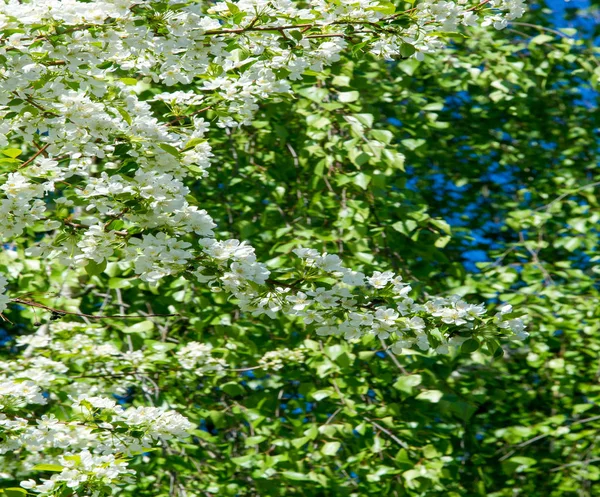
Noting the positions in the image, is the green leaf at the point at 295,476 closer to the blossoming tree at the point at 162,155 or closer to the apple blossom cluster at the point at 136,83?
the blossoming tree at the point at 162,155

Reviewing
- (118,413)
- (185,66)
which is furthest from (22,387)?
(185,66)

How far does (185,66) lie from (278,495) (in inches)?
76.8

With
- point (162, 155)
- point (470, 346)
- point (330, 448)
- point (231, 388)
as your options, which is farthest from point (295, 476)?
point (162, 155)

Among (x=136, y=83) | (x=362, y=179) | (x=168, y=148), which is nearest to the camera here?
(x=168, y=148)

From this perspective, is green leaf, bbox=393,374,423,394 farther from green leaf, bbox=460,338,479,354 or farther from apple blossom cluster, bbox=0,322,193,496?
green leaf, bbox=460,338,479,354

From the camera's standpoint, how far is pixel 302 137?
3.67 meters

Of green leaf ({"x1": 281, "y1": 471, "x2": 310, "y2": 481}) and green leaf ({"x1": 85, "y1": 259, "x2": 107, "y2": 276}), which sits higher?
green leaf ({"x1": 85, "y1": 259, "x2": 107, "y2": 276})

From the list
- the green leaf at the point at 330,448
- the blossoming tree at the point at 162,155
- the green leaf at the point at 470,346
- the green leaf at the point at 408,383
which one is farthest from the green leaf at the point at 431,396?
the green leaf at the point at 470,346

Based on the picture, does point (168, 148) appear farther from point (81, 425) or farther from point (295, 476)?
point (295, 476)

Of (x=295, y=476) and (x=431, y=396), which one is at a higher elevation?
(x=431, y=396)

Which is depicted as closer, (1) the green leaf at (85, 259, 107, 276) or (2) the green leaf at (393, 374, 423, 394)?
(1) the green leaf at (85, 259, 107, 276)

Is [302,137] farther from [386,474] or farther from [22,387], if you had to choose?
[22,387]

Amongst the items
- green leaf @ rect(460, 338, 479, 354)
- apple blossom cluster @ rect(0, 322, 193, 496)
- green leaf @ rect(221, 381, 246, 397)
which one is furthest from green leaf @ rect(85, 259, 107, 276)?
green leaf @ rect(221, 381, 246, 397)

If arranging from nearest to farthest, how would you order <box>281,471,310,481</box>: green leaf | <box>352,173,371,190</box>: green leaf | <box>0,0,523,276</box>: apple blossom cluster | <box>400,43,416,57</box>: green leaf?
<box>0,0,523,276</box>: apple blossom cluster
<box>400,43,416,57</box>: green leaf
<box>281,471,310,481</box>: green leaf
<box>352,173,371,190</box>: green leaf
